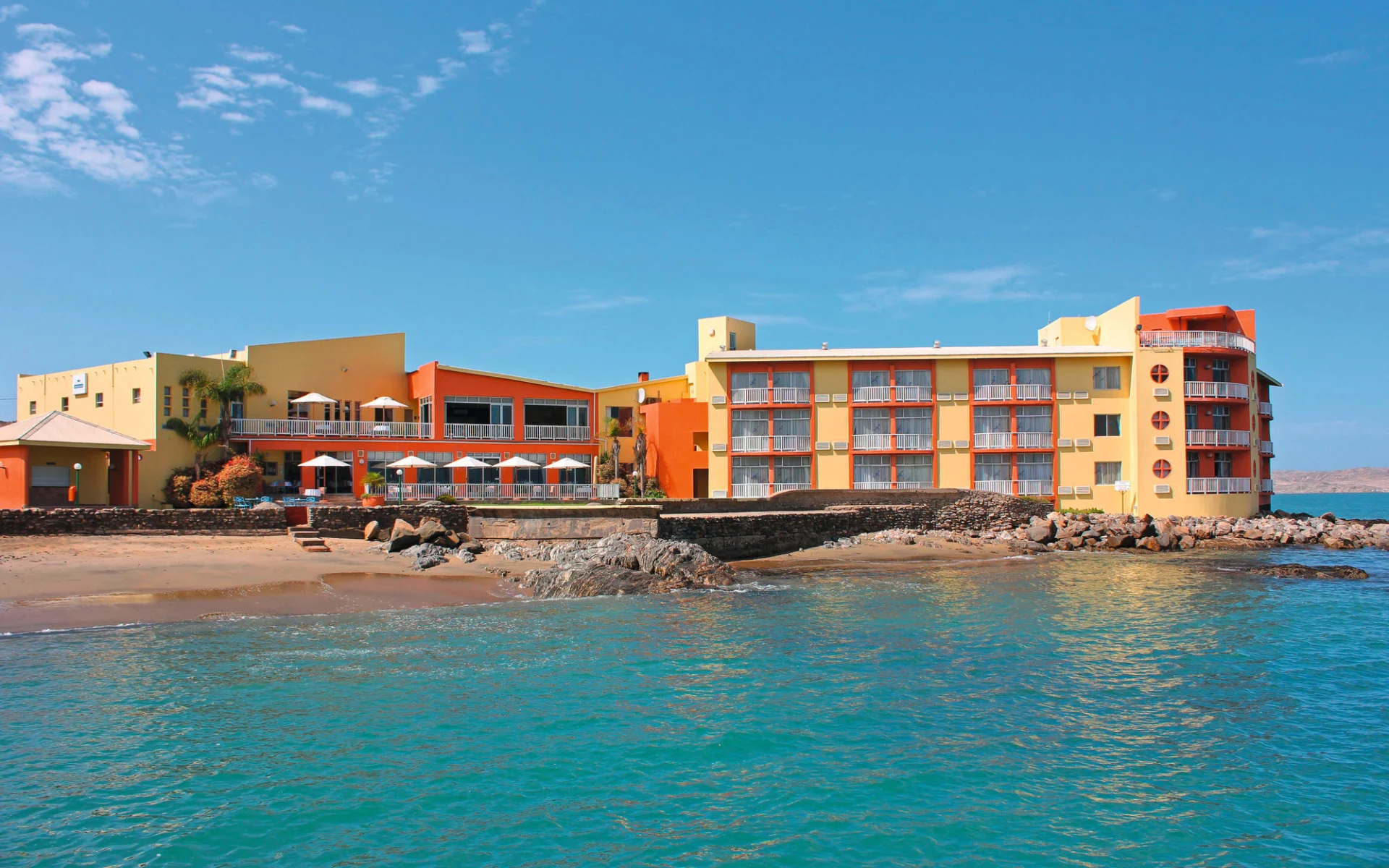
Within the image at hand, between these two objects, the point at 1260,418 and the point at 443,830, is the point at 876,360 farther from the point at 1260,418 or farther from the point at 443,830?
the point at 443,830

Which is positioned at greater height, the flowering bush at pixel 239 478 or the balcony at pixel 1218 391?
the balcony at pixel 1218 391

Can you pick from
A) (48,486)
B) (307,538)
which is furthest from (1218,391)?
(48,486)

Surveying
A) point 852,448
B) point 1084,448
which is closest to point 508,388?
point 852,448

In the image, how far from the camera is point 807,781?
449 inches

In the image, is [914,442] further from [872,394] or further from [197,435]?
[197,435]

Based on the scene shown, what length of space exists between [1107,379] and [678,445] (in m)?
22.0

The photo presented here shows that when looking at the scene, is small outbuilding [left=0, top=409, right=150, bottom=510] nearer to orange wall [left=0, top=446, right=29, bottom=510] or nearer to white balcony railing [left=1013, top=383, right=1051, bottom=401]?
orange wall [left=0, top=446, right=29, bottom=510]

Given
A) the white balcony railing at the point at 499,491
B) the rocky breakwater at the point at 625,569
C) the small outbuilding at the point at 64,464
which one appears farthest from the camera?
the white balcony railing at the point at 499,491

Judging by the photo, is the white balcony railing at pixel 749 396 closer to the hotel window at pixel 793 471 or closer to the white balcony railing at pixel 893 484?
the hotel window at pixel 793 471

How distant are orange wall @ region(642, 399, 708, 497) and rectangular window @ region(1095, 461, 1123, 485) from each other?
19.7 metres

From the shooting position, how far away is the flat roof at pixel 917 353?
44.4 metres

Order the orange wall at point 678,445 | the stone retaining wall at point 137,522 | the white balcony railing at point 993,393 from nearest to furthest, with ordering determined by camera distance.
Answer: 1. the stone retaining wall at point 137,522
2. the white balcony railing at point 993,393
3. the orange wall at point 678,445

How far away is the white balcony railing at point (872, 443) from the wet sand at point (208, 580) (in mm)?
13852

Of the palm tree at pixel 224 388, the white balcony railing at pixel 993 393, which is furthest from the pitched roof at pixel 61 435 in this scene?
the white balcony railing at pixel 993 393
